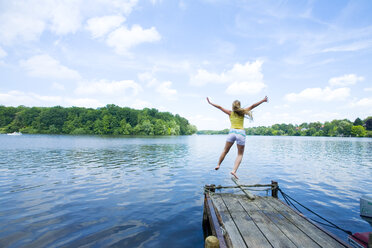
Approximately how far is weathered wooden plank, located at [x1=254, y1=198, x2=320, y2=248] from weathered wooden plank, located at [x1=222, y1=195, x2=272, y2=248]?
0.67 meters

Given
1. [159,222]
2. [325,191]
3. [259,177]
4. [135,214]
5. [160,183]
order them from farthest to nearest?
[259,177]
[160,183]
[325,191]
[135,214]
[159,222]

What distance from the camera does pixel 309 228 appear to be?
5.40m

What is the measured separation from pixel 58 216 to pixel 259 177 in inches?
599

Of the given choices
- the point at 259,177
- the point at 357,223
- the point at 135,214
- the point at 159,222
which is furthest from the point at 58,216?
the point at 259,177

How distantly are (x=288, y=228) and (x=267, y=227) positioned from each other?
1.83 feet

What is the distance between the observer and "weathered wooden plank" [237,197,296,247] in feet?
15.3

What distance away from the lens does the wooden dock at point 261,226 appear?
4676 mm

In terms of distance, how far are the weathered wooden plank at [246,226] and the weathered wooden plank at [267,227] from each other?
0.12m

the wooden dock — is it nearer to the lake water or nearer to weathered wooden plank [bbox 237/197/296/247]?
weathered wooden plank [bbox 237/197/296/247]

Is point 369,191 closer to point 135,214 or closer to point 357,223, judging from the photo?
point 357,223

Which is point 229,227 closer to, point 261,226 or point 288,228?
point 261,226

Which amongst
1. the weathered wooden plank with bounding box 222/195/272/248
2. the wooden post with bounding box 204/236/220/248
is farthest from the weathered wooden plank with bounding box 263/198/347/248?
the wooden post with bounding box 204/236/220/248

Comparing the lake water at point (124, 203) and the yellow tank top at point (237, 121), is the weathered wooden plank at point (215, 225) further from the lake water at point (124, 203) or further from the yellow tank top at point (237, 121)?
the yellow tank top at point (237, 121)

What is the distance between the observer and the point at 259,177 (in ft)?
58.2
